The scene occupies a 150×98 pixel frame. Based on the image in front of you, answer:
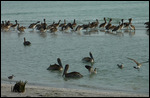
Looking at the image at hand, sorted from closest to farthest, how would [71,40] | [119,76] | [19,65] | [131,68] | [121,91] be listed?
[121,91]
[119,76]
[131,68]
[19,65]
[71,40]

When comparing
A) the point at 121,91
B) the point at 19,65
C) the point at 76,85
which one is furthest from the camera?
the point at 19,65

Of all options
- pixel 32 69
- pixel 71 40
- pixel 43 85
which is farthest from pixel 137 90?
pixel 71 40

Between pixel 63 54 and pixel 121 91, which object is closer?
pixel 121 91

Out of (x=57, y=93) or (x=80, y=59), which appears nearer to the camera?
(x=57, y=93)

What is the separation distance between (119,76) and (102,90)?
1.58 metres

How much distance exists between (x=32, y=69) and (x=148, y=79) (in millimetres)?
3674

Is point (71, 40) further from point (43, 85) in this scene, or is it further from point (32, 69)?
point (43, 85)

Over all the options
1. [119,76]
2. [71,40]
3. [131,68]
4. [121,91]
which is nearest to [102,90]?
[121,91]

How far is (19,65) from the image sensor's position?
1256 centimetres

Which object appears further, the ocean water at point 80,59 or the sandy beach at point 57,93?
the ocean water at point 80,59

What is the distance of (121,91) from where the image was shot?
8969 millimetres

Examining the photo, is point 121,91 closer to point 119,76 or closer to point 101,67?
point 119,76

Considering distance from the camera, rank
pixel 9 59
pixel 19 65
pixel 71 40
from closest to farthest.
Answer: pixel 19 65 < pixel 9 59 < pixel 71 40

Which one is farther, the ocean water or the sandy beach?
the ocean water
